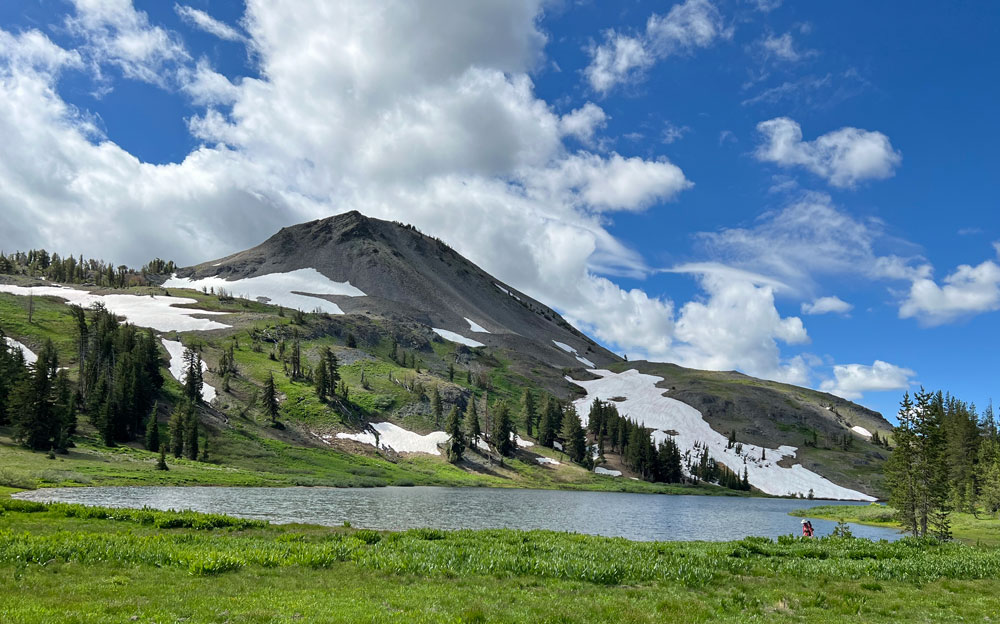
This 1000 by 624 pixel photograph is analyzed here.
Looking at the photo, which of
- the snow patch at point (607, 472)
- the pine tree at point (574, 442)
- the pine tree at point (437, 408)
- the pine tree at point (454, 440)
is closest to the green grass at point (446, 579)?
the pine tree at point (454, 440)

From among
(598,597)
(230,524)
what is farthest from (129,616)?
(230,524)

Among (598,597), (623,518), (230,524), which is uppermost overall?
(598,597)

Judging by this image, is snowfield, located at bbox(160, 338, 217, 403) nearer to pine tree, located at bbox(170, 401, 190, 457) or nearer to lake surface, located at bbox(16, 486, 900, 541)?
pine tree, located at bbox(170, 401, 190, 457)

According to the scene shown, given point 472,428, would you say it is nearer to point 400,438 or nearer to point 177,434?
point 400,438

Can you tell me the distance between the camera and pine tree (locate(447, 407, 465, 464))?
15962 cm

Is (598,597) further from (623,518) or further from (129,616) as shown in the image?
(623,518)

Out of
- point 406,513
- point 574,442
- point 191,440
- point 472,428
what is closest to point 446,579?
point 406,513

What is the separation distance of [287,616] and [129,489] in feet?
236

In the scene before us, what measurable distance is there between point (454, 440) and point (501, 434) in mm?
20736

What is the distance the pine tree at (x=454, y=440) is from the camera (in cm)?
15962

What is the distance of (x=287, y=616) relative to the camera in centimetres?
1645

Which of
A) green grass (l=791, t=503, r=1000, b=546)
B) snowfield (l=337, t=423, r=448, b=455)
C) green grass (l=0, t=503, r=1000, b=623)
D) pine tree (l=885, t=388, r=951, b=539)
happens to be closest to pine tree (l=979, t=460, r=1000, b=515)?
green grass (l=791, t=503, r=1000, b=546)

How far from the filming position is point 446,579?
24.5 meters

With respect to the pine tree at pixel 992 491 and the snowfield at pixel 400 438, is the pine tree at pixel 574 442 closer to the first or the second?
the snowfield at pixel 400 438
